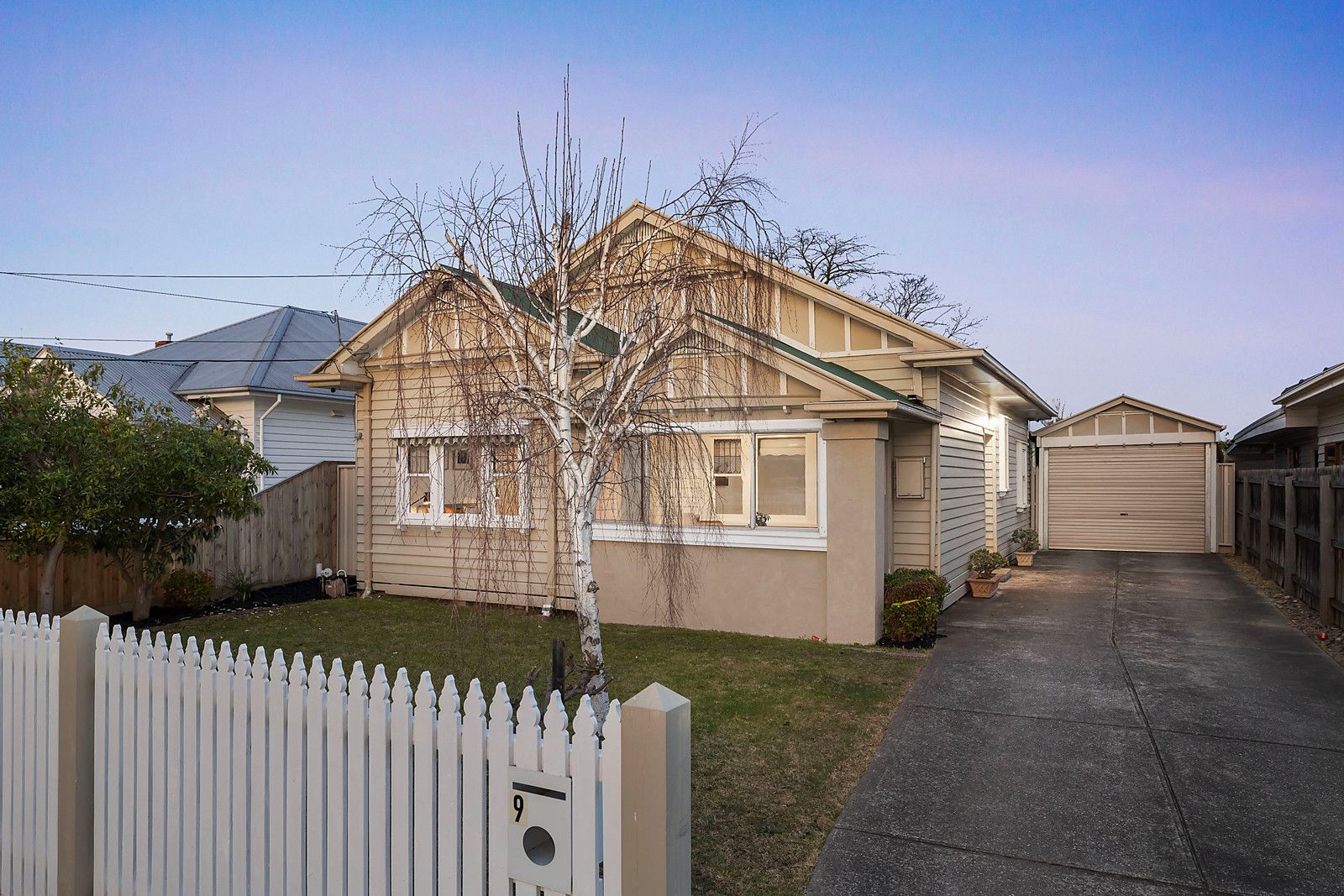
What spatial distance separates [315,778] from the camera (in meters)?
2.90

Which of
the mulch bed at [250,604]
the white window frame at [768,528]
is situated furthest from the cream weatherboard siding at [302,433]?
the white window frame at [768,528]

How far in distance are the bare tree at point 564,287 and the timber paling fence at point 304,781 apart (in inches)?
71.3

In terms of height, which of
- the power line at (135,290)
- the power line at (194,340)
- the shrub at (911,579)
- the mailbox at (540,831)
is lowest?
the shrub at (911,579)

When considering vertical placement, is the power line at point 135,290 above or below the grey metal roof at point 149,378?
above

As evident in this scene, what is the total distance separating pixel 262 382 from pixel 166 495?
1053 cm

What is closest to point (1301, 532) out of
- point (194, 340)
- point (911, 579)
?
point (911, 579)

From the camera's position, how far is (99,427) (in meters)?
9.45

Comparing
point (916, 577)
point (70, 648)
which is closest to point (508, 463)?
point (70, 648)

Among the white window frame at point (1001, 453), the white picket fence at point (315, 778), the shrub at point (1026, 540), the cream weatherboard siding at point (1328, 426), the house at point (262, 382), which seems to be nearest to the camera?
the white picket fence at point (315, 778)

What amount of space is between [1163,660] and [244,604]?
40.5 ft

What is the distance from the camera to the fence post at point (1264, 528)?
13.9m

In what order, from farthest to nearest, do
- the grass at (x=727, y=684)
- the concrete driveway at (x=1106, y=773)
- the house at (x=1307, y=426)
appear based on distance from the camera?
the house at (x=1307, y=426)
the grass at (x=727, y=684)
the concrete driveway at (x=1106, y=773)

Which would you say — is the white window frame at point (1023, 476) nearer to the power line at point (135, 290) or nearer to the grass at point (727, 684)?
the grass at point (727, 684)

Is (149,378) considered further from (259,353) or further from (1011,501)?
(1011,501)
